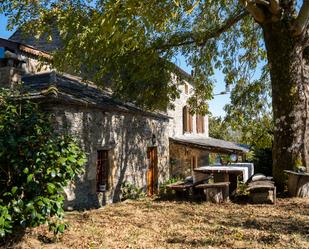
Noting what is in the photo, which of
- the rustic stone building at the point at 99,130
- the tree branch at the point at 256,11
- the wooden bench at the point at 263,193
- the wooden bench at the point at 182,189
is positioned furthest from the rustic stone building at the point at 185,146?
the wooden bench at the point at 263,193

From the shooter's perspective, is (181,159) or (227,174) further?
(181,159)

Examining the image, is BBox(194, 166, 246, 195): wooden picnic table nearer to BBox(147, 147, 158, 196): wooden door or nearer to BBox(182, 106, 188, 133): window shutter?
BBox(147, 147, 158, 196): wooden door

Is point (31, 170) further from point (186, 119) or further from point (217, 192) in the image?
point (186, 119)

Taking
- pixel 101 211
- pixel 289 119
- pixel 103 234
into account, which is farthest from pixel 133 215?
pixel 289 119

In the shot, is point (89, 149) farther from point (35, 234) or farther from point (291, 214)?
point (291, 214)

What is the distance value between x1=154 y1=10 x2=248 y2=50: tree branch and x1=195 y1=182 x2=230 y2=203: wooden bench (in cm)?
486

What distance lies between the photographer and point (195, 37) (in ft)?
38.3

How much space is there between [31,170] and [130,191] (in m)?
6.74

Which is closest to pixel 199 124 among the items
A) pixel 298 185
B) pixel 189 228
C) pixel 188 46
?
pixel 188 46

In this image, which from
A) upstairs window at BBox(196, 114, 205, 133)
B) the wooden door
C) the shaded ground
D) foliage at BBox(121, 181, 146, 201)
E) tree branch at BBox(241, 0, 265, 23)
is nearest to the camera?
the shaded ground

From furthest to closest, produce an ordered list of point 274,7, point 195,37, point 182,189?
point 195,37, point 182,189, point 274,7

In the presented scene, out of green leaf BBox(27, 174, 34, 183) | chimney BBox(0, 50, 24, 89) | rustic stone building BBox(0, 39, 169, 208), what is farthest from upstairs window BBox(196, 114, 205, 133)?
green leaf BBox(27, 174, 34, 183)

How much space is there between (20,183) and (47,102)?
144 inches

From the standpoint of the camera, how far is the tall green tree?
25.1ft
